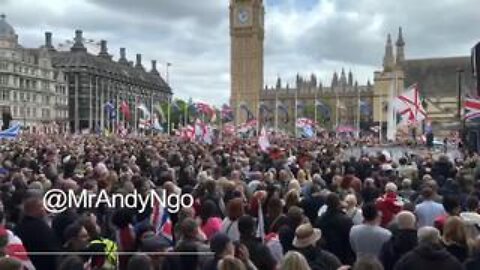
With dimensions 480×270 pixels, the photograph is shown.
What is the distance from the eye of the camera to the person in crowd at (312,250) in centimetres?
694

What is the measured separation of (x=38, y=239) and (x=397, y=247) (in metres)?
A: 3.70

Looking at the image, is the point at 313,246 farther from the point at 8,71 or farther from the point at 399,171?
the point at 8,71

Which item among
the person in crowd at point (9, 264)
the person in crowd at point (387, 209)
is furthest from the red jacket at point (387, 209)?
the person in crowd at point (9, 264)

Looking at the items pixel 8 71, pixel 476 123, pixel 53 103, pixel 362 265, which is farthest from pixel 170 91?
pixel 362 265

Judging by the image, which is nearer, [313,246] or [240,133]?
[313,246]

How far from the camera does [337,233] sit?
8.55 metres

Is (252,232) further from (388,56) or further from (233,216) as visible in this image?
(388,56)

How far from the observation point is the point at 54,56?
127m

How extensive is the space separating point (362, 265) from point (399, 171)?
38.8 ft

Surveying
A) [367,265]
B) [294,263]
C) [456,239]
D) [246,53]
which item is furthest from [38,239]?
[246,53]

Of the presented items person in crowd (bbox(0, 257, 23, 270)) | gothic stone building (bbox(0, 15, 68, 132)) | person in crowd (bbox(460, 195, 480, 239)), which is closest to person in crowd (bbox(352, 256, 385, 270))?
person in crowd (bbox(460, 195, 480, 239))

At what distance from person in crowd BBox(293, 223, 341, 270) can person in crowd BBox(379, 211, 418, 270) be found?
2.90 ft

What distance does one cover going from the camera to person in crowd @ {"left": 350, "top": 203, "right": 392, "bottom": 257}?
8047 millimetres

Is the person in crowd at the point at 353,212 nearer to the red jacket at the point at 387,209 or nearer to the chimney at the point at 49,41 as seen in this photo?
the red jacket at the point at 387,209
